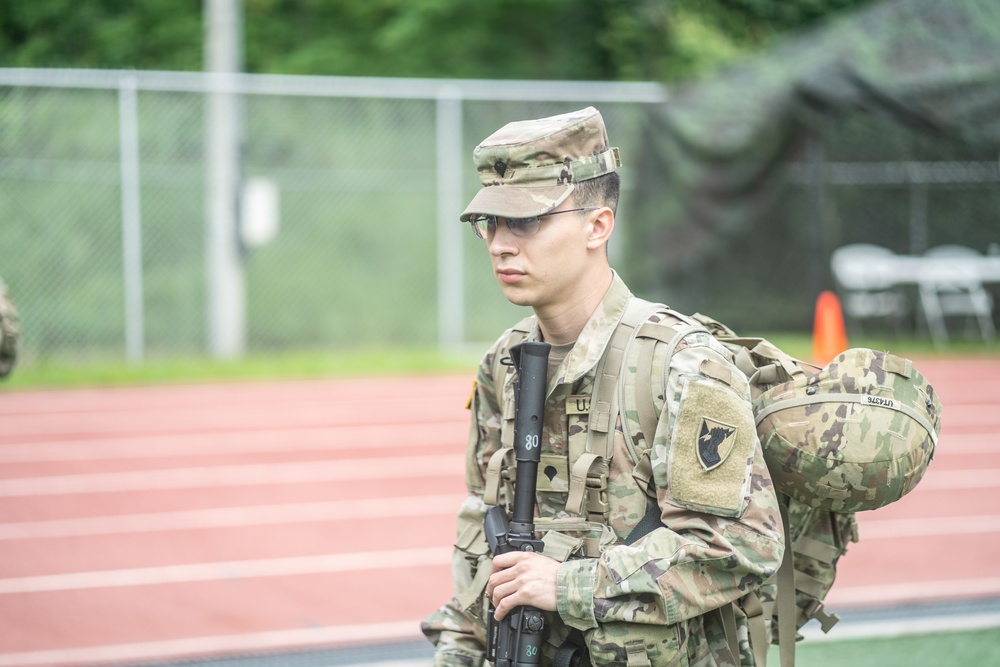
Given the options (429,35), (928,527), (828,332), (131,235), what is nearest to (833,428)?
(928,527)

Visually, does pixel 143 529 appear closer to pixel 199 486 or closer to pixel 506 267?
pixel 199 486

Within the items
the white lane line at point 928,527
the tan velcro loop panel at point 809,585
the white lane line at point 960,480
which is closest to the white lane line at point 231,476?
the white lane line at point 928,527

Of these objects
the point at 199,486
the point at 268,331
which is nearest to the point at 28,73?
the point at 268,331

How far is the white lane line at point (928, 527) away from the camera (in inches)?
253

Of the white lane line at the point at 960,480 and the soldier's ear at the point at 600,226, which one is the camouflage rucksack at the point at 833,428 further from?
the white lane line at the point at 960,480

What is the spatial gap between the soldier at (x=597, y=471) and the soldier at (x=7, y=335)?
215 centimetres

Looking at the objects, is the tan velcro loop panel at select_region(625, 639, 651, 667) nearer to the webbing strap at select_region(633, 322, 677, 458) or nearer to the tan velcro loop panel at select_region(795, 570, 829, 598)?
the webbing strap at select_region(633, 322, 677, 458)

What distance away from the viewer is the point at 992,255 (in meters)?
13.9

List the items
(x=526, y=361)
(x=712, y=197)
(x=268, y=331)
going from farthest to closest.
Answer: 1. (x=268, y=331)
2. (x=712, y=197)
3. (x=526, y=361)

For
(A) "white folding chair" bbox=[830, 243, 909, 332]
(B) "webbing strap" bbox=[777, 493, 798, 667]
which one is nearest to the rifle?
(B) "webbing strap" bbox=[777, 493, 798, 667]

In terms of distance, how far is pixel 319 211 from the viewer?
14.6 metres

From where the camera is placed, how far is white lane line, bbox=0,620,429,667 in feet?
15.6

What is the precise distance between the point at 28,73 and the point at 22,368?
2943 mm

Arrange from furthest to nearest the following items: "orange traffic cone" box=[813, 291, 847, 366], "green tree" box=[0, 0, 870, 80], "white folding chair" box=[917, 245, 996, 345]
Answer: "green tree" box=[0, 0, 870, 80] → "white folding chair" box=[917, 245, 996, 345] → "orange traffic cone" box=[813, 291, 847, 366]
